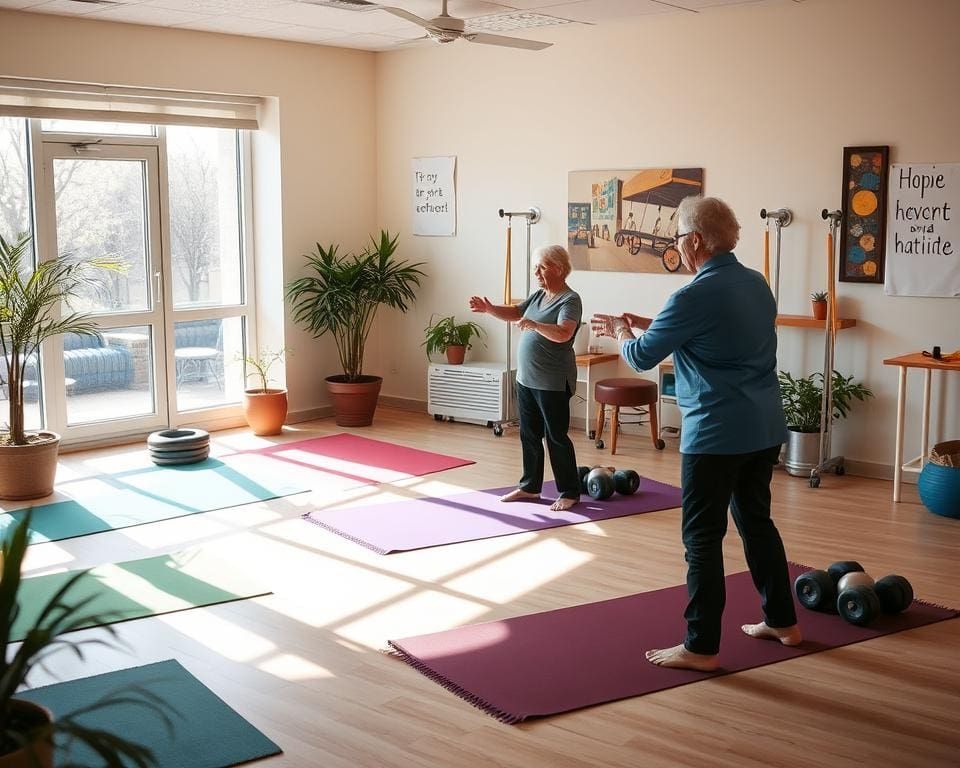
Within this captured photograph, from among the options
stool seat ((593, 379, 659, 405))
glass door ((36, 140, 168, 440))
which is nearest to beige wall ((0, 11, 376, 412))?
glass door ((36, 140, 168, 440))

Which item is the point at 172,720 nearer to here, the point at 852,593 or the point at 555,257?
the point at 852,593

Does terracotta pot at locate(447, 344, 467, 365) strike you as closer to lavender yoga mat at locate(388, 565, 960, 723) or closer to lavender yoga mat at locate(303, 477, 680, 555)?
lavender yoga mat at locate(303, 477, 680, 555)

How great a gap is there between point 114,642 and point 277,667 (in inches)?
25.8

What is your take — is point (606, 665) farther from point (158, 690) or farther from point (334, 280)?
point (334, 280)

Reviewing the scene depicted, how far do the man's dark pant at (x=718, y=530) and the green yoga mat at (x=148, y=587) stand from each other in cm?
182

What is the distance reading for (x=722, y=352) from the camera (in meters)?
3.45

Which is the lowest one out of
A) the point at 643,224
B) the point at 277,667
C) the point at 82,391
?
the point at 277,667

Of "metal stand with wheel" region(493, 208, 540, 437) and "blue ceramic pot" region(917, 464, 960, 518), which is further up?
"metal stand with wheel" region(493, 208, 540, 437)

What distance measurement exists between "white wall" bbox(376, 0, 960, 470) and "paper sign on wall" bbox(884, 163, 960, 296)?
0.08 metres

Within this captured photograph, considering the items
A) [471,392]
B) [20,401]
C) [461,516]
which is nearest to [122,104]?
[20,401]

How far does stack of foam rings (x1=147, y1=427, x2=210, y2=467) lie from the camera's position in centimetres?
662

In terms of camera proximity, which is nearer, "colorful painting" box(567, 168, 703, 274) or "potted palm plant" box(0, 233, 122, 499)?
"potted palm plant" box(0, 233, 122, 499)

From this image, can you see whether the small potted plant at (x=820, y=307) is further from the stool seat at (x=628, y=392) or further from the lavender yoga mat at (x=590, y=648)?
the lavender yoga mat at (x=590, y=648)

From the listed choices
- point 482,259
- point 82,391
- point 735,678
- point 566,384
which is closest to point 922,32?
point 566,384
